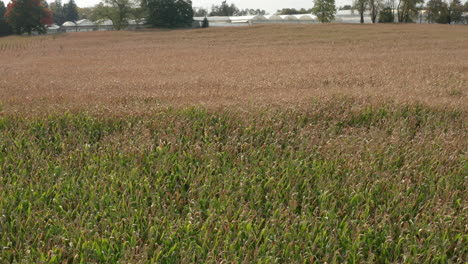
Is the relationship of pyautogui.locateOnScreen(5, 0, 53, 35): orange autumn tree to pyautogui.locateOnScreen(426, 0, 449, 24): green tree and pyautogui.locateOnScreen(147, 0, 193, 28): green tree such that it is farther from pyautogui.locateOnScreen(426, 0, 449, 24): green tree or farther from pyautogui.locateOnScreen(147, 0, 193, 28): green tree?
pyautogui.locateOnScreen(426, 0, 449, 24): green tree

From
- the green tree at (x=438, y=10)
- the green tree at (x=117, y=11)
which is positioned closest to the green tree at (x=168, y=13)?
the green tree at (x=117, y=11)

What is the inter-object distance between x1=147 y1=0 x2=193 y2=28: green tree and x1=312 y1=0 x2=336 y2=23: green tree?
2317 cm

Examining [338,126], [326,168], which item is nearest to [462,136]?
[338,126]

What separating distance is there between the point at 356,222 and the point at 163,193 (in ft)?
5.75

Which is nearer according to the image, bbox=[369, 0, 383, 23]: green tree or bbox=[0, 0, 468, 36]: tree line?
bbox=[0, 0, 468, 36]: tree line

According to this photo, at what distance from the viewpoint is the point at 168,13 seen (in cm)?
6216

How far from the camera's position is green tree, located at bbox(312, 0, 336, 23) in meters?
73.8

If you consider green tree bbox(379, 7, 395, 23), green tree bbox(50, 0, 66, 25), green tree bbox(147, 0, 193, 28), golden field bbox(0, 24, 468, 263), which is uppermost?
green tree bbox(50, 0, 66, 25)

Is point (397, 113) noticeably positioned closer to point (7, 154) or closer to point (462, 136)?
point (462, 136)

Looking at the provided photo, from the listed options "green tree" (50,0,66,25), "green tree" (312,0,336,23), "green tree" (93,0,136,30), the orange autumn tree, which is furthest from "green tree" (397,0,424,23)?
"green tree" (50,0,66,25)

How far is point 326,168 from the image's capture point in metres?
4.51

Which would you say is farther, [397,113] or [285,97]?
[285,97]

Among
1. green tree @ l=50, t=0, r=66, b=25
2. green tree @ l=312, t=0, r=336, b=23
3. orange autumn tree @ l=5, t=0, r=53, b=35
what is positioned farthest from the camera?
green tree @ l=50, t=0, r=66, b=25

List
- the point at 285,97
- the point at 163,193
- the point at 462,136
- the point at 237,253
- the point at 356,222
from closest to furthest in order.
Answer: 1. the point at 237,253
2. the point at 356,222
3. the point at 163,193
4. the point at 462,136
5. the point at 285,97
